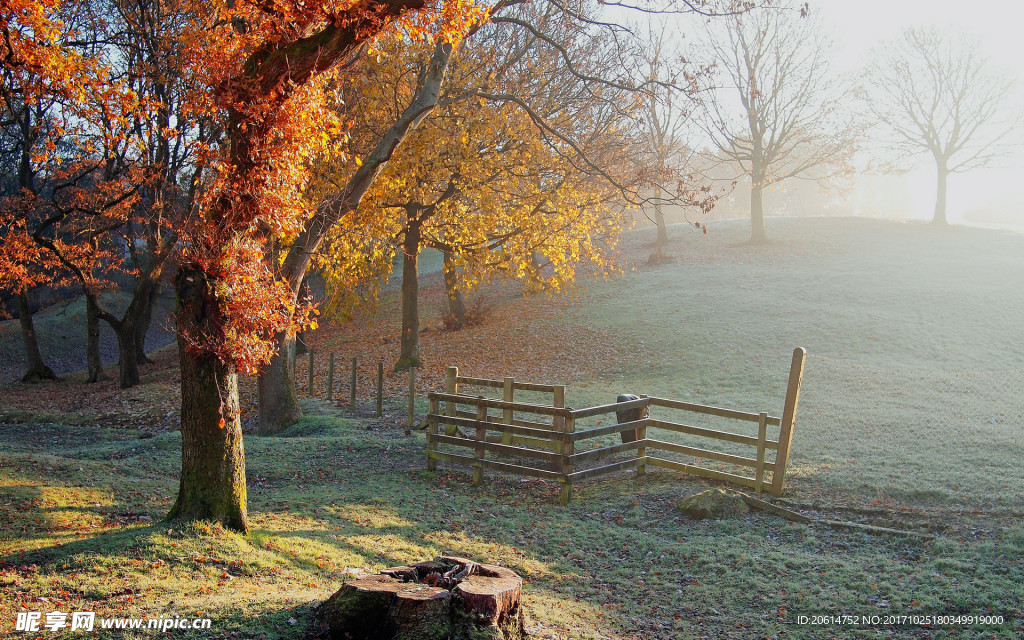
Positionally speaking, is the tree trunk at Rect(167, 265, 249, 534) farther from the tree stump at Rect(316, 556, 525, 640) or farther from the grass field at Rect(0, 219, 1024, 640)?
the tree stump at Rect(316, 556, 525, 640)

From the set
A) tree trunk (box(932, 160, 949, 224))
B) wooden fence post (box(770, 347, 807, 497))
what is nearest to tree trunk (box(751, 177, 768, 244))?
tree trunk (box(932, 160, 949, 224))

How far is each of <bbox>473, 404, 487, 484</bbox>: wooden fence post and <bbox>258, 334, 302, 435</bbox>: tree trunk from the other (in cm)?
595

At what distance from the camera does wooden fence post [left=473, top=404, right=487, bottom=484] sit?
34.1 feet

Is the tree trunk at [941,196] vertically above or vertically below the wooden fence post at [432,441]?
above

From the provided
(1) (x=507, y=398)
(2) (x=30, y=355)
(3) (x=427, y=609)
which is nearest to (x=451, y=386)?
(1) (x=507, y=398)

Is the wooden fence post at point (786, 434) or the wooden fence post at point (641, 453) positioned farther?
the wooden fence post at point (641, 453)

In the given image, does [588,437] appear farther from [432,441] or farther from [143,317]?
[143,317]

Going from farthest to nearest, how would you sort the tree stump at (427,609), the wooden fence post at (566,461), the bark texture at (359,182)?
1. the bark texture at (359,182)
2. the wooden fence post at (566,461)
3. the tree stump at (427,609)

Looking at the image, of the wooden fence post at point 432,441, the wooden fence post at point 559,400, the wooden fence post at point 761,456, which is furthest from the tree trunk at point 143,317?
the wooden fence post at point 761,456

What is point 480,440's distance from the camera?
10.5m

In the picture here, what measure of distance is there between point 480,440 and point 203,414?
476cm

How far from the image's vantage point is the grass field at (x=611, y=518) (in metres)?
5.80

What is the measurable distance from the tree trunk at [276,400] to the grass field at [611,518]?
0.53m

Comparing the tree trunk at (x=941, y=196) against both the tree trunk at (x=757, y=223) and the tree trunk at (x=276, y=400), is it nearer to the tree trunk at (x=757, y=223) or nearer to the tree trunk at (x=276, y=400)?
the tree trunk at (x=757, y=223)
